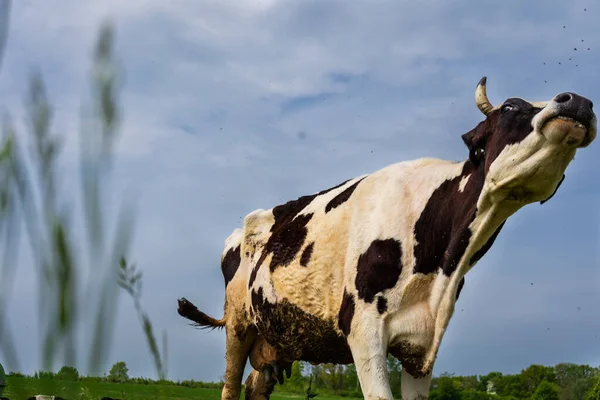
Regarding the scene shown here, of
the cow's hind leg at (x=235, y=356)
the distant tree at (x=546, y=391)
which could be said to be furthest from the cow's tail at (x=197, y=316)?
the distant tree at (x=546, y=391)

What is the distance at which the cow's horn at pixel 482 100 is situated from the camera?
5.40m

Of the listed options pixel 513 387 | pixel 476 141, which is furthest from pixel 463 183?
pixel 513 387

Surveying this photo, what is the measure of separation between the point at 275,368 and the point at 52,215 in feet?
22.3

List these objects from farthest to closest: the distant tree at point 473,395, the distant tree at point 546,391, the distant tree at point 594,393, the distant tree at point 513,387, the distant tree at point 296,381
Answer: the distant tree at point 296,381
the distant tree at point 473,395
the distant tree at point 513,387
the distant tree at point 546,391
the distant tree at point 594,393

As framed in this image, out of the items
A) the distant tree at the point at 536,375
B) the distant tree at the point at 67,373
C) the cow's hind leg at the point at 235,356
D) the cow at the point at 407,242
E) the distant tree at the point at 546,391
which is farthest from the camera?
the distant tree at the point at 536,375

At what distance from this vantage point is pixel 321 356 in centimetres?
645

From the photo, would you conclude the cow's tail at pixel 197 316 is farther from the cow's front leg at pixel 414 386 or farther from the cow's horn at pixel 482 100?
the cow's horn at pixel 482 100

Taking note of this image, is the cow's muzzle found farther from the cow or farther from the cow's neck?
the cow's neck

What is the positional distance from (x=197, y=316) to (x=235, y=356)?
101 cm

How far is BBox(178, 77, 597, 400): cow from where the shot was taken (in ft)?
16.1

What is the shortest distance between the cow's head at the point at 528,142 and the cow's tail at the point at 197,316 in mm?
4323

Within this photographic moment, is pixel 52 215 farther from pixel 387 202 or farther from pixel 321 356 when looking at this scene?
pixel 321 356

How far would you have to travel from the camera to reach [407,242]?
18.4ft

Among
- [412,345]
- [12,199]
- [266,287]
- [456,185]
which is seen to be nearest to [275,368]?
[266,287]
